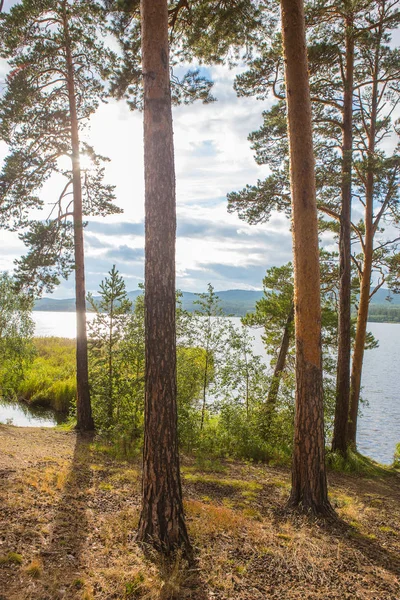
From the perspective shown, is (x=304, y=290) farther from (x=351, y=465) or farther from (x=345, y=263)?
(x=351, y=465)

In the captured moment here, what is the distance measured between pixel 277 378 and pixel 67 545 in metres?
10.2

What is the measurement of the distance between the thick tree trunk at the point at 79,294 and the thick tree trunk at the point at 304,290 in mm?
7344

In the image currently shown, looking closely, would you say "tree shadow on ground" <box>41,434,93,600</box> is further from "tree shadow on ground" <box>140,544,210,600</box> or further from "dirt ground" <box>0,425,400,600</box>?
"tree shadow on ground" <box>140,544,210,600</box>

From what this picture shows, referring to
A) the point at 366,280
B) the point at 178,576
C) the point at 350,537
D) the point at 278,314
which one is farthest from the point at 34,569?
the point at 278,314

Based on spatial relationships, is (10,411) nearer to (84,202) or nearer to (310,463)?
(84,202)

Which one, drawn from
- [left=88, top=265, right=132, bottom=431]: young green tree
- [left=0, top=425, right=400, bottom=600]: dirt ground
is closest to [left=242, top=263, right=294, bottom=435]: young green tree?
[left=88, top=265, right=132, bottom=431]: young green tree

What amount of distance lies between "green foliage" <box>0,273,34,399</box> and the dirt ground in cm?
1236

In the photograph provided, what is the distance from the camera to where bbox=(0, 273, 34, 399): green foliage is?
59.7 feet

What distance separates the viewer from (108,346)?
11.0m

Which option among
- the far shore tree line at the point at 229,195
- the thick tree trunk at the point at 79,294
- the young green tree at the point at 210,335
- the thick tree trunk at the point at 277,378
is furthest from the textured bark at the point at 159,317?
the thick tree trunk at the point at 277,378

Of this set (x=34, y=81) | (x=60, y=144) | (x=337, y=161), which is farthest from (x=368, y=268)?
(x=34, y=81)

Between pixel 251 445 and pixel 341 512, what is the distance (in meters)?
5.09

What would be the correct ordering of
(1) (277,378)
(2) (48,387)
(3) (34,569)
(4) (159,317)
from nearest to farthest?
(3) (34,569)
(4) (159,317)
(1) (277,378)
(2) (48,387)

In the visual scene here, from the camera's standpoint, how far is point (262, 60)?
332 inches
